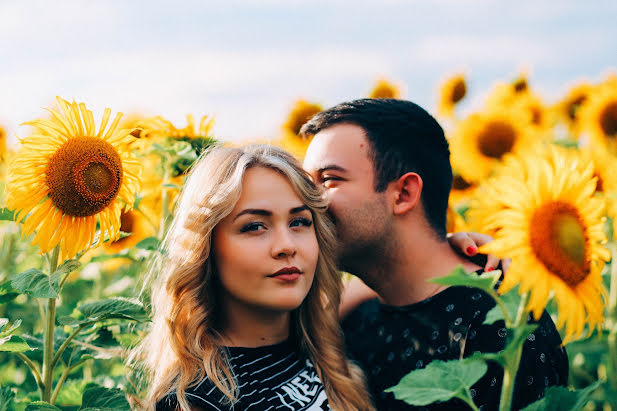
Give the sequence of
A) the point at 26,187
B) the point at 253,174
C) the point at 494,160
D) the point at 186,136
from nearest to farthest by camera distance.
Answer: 1. the point at 26,187
2. the point at 253,174
3. the point at 186,136
4. the point at 494,160

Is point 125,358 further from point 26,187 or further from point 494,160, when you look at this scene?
point 494,160

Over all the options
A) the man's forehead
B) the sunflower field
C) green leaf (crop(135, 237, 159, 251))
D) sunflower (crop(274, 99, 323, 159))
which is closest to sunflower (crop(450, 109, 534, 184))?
the sunflower field

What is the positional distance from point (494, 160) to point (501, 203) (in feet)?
8.72

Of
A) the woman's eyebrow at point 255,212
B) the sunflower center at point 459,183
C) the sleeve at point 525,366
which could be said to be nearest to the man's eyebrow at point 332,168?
the woman's eyebrow at point 255,212

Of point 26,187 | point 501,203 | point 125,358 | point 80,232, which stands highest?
point 501,203

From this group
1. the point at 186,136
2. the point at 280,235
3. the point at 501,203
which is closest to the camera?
the point at 501,203

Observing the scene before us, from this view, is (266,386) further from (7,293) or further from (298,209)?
(7,293)

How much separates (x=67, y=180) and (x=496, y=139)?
2.92 m

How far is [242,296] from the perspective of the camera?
2033 millimetres

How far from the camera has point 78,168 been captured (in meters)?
1.84

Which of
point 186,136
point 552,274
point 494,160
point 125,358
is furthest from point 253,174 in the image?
point 494,160

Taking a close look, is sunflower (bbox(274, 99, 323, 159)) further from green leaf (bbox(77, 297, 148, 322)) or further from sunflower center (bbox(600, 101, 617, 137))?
green leaf (bbox(77, 297, 148, 322))

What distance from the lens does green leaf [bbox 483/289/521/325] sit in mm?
1365

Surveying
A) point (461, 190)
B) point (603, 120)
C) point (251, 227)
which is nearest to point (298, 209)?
point (251, 227)
